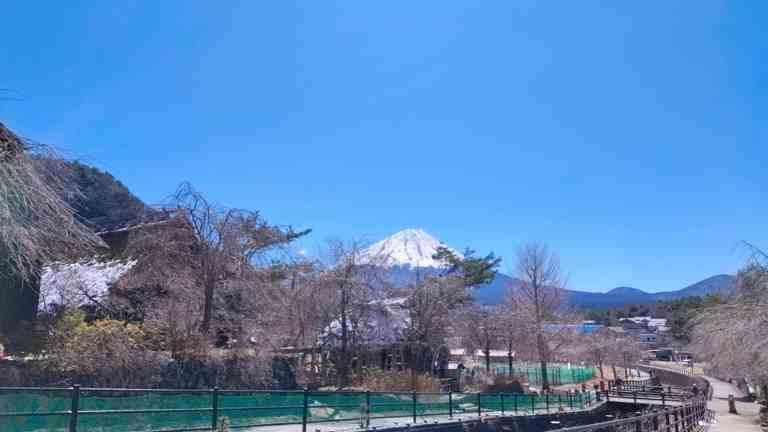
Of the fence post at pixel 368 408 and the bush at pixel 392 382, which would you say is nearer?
the fence post at pixel 368 408

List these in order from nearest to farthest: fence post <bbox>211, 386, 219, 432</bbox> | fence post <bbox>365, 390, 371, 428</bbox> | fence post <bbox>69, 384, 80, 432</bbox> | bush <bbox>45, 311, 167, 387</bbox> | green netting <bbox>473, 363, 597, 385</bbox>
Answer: fence post <bbox>69, 384, 80, 432</bbox> → fence post <bbox>211, 386, 219, 432</bbox> → bush <bbox>45, 311, 167, 387</bbox> → fence post <bbox>365, 390, 371, 428</bbox> → green netting <bbox>473, 363, 597, 385</bbox>

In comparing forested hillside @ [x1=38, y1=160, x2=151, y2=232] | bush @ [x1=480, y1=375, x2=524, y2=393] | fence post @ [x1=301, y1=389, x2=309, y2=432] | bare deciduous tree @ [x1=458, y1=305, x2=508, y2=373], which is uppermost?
forested hillside @ [x1=38, y1=160, x2=151, y2=232]

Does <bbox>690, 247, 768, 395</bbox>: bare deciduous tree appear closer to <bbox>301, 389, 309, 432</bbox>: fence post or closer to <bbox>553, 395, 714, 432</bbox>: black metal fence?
<bbox>553, 395, 714, 432</bbox>: black metal fence

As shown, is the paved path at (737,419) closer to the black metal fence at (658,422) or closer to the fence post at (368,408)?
the black metal fence at (658,422)

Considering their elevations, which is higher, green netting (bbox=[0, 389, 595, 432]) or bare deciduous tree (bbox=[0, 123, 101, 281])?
bare deciduous tree (bbox=[0, 123, 101, 281])

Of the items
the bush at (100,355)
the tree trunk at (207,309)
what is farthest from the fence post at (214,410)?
the tree trunk at (207,309)

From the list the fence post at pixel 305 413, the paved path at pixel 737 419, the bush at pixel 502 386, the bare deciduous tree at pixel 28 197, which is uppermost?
the bare deciduous tree at pixel 28 197

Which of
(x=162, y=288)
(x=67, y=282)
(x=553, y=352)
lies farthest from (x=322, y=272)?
(x=553, y=352)

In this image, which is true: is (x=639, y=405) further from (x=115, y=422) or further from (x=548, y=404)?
(x=115, y=422)

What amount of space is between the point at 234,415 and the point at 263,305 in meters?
9.28

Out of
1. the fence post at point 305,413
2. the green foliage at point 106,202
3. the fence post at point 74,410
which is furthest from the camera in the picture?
the green foliage at point 106,202

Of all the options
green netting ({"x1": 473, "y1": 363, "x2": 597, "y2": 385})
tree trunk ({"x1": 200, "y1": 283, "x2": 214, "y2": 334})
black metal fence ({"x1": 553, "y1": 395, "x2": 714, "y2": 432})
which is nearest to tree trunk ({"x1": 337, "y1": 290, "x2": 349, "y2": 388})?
tree trunk ({"x1": 200, "y1": 283, "x2": 214, "y2": 334})

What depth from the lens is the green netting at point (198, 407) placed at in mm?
8922

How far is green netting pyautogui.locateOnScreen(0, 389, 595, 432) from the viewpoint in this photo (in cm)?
892
